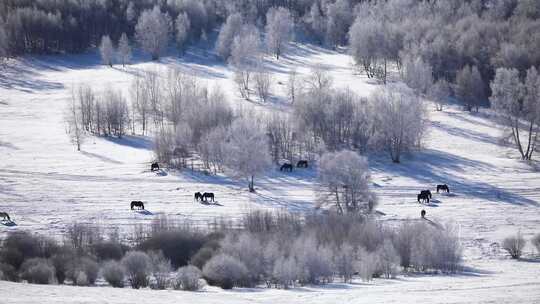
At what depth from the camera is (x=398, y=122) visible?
61.9 metres

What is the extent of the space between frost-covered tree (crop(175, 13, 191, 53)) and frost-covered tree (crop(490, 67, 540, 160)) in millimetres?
46522

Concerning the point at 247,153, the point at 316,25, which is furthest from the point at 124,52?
the point at 247,153

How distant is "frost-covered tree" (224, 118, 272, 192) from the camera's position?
53.0m

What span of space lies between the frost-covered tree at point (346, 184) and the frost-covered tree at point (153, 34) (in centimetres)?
5627

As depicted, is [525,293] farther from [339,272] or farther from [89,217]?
[89,217]

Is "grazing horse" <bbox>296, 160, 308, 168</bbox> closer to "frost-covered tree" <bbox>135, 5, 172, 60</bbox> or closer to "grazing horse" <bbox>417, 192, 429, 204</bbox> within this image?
"grazing horse" <bbox>417, 192, 429, 204</bbox>

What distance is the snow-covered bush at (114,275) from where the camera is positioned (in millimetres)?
33250

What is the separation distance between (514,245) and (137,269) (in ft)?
62.4

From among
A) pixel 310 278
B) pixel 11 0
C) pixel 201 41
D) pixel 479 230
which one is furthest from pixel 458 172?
pixel 11 0

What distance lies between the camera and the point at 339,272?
118 feet

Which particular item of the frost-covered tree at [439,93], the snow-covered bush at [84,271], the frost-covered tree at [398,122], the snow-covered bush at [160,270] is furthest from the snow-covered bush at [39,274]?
the frost-covered tree at [439,93]

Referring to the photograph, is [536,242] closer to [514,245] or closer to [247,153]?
[514,245]

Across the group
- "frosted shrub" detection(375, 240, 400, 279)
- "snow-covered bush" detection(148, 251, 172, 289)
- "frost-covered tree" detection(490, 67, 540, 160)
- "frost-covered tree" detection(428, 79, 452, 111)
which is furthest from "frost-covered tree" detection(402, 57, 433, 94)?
"snow-covered bush" detection(148, 251, 172, 289)

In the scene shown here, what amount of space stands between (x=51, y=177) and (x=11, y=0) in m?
62.5
